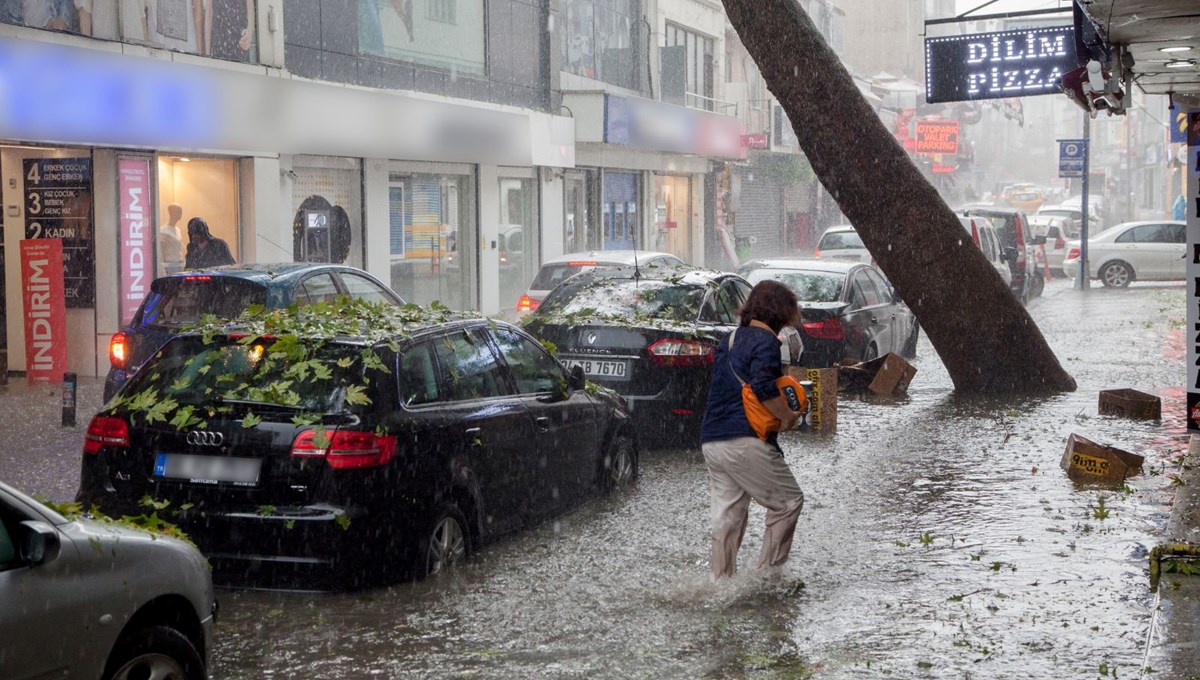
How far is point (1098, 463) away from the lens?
34.0ft

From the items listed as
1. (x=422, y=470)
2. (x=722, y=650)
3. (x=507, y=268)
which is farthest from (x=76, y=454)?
(x=507, y=268)

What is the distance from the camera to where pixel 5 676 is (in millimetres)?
4078

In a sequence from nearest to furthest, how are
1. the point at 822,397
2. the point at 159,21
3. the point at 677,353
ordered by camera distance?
the point at 677,353
the point at 822,397
the point at 159,21

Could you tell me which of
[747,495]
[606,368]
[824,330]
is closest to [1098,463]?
[606,368]

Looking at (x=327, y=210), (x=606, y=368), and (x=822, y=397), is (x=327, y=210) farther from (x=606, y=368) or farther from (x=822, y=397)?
(x=606, y=368)

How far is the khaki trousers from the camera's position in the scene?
23.4ft

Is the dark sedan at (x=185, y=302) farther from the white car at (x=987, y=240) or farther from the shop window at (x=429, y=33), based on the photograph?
the white car at (x=987, y=240)

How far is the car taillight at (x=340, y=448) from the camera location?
6785 millimetres

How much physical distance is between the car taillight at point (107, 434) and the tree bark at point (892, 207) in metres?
9.27

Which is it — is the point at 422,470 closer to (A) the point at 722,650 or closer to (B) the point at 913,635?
(A) the point at 722,650

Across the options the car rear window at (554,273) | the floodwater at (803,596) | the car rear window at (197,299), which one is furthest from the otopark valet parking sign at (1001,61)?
the car rear window at (197,299)

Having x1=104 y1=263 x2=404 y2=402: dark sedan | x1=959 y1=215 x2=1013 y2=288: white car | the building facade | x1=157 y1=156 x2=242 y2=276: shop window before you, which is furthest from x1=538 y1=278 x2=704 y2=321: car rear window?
x1=959 y1=215 x2=1013 y2=288: white car

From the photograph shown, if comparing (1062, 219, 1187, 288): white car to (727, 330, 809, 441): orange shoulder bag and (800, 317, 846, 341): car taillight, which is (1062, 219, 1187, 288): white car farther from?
(727, 330, 809, 441): orange shoulder bag

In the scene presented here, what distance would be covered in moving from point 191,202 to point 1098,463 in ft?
42.1
